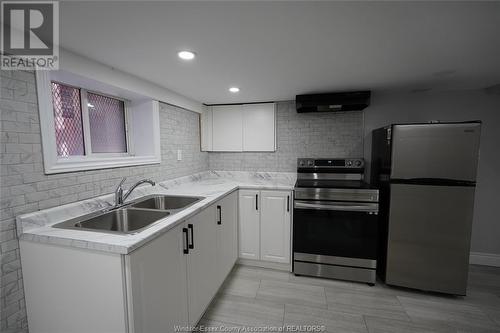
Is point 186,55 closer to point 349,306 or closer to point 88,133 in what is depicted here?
point 88,133

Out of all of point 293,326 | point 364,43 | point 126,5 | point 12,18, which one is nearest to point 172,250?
point 293,326

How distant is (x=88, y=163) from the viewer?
1.54 metres

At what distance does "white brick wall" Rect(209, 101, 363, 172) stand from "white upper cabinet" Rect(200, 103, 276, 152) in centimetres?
12

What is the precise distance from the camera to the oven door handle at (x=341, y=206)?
84.8 inches

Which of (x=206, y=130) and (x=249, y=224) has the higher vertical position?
(x=206, y=130)

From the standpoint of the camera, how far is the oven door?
217cm

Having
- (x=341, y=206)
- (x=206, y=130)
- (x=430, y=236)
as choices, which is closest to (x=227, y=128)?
(x=206, y=130)

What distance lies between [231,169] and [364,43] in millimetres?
2290

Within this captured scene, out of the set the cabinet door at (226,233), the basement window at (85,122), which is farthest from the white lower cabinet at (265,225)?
the basement window at (85,122)

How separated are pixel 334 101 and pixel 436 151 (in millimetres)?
1059

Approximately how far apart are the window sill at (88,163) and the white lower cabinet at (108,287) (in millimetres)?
438

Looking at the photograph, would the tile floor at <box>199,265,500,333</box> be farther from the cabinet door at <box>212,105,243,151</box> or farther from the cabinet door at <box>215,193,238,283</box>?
the cabinet door at <box>212,105,243,151</box>

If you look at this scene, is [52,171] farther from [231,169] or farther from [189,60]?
[231,169]

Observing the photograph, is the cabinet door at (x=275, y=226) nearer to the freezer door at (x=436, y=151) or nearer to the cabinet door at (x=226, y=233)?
the cabinet door at (x=226, y=233)
